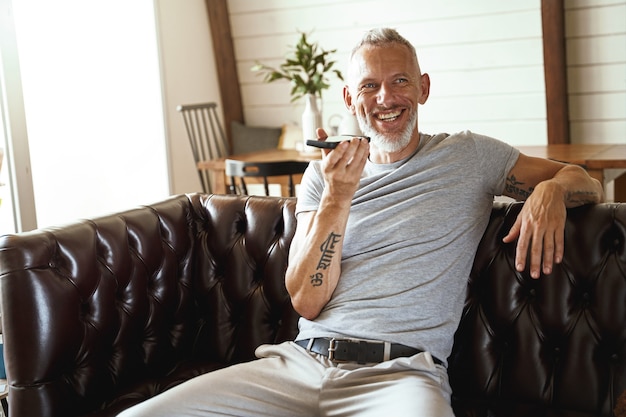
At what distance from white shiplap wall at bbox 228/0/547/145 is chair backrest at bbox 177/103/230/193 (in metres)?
0.65

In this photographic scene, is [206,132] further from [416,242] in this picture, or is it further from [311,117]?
[416,242]

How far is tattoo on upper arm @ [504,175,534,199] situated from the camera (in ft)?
6.41

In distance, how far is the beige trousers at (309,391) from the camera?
1702 mm

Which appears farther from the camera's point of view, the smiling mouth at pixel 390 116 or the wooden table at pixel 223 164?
the wooden table at pixel 223 164

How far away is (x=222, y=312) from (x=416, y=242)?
0.70 meters

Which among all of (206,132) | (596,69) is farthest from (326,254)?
(206,132)

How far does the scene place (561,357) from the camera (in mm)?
→ 1859

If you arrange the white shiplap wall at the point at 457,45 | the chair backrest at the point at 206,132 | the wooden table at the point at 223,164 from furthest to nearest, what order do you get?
the chair backrest at the point at 206,132 < the white shiplap wall at the point at 457,45 < the wooden table at the point at 223,164

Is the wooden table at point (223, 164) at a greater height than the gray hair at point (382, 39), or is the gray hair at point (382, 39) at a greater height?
the gray hair at point (382, 39)

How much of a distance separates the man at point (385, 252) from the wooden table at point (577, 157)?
1.51 metres

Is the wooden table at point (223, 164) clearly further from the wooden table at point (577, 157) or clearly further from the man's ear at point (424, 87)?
the man's ear at point (424, 87)

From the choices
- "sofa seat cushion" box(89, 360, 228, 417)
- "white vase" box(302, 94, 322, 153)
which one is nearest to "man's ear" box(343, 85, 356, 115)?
"sofa seat cushion" box(89, 360, 228, 417)

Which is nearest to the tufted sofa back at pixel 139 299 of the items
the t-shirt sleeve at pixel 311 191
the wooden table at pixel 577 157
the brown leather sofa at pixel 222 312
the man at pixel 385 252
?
the brown leather sofa at pixel 222 312

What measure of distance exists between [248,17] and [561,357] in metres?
3.88
